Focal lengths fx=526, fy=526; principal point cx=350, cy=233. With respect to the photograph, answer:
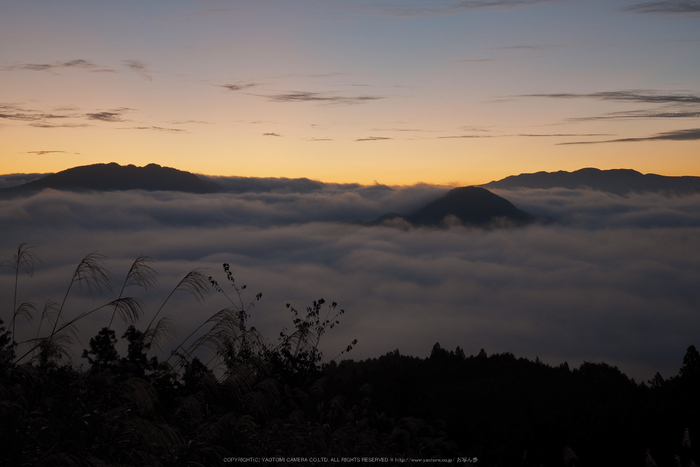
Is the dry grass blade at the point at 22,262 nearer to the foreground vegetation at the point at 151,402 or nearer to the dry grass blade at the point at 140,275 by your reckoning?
the foreground vegetation at the point at 151,402

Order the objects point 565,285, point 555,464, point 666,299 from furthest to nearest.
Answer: point 565,285, point 666,299, point 555,464

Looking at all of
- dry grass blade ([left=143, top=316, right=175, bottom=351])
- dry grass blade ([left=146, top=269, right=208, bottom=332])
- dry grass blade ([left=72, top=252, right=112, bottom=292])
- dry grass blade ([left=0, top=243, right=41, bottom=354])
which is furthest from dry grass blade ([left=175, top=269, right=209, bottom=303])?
dry grass blade ([left=0, top=243, right=41, bottom=354])

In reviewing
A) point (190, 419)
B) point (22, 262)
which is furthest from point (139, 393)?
point (22, 262)

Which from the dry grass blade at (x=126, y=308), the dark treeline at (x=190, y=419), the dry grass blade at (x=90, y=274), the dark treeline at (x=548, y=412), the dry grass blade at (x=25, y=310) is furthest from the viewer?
the dark treeline at (x=548, y=412)

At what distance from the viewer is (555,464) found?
1527 centimetres

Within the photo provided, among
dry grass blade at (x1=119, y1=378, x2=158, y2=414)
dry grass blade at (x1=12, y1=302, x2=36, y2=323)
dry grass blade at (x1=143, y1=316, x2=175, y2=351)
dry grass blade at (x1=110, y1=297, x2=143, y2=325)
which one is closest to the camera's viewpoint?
dry grass blade at (x1=119, y1=378, x2=158, y2=414)

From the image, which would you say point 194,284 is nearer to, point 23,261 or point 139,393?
point 139,393

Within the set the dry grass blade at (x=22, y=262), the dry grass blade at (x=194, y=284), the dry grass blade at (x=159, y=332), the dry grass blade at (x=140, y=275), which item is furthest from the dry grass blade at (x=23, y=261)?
the dry grass blade at (x=194, y=284)

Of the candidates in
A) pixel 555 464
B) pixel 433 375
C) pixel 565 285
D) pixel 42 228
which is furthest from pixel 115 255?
pixel 565 285

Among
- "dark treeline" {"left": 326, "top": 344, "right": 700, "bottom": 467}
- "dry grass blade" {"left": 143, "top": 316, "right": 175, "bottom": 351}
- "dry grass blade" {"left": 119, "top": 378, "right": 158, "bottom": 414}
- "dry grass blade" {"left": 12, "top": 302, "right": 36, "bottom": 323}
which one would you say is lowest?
"dark treeline" {"left": 326, "top": 344, "right": 700, "bottom": 467}

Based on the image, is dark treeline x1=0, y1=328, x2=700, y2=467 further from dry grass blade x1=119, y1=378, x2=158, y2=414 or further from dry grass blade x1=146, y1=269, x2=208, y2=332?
dry grass blade x1=146, y1=269, x2=208, y2=332

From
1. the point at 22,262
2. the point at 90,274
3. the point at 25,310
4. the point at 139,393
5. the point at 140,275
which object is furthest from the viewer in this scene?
the point at 22,262

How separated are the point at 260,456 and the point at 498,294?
192 metres

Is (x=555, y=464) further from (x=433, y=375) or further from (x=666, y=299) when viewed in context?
(x=666, y=299)
